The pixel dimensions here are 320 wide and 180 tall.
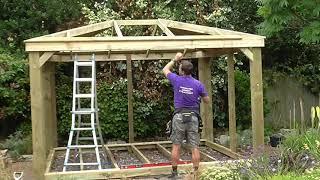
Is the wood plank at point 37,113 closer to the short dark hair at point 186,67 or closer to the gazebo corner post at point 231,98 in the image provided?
the short dark hair at point 186,67

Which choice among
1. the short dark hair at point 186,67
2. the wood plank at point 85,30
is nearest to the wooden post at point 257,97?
the short dark hair at point 186,67

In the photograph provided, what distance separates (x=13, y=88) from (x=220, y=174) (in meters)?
6.53

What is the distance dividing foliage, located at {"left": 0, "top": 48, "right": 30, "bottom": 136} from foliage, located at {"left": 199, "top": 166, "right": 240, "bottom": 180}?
607 cm

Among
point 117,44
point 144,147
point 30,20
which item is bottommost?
point 144,147

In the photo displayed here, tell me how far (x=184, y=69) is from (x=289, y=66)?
7.44m

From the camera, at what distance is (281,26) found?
9.03 m

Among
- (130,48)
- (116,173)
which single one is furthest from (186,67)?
(116,173)

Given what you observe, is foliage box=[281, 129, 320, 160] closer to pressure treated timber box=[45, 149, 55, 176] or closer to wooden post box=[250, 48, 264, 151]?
wooden post box=[250, 48, 264, 151]

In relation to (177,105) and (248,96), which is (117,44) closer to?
(177,105)

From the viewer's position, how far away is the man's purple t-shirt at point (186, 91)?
24.0ft

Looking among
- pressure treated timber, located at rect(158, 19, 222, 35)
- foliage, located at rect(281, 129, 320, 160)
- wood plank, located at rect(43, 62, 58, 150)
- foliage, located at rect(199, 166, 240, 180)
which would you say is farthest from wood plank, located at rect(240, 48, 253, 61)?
wood plank, located at rect(43, 62, 58, 150)

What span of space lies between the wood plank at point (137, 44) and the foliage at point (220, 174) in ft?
8.01

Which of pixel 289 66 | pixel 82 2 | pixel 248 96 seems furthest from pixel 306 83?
pixel 82 2

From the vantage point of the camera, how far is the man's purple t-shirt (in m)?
7.31
